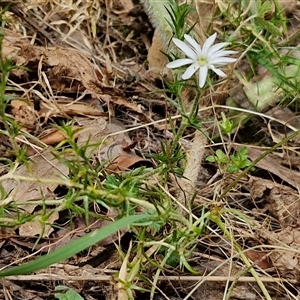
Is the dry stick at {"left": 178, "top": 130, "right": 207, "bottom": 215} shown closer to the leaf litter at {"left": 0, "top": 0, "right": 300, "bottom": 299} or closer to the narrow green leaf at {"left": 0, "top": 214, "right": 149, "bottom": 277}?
the leaf litter at {"left": 0, "top": 0, "right": 300, "bottom": 299}

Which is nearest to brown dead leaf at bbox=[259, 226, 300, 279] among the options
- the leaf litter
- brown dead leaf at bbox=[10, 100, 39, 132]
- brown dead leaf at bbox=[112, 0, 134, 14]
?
the leaf litter

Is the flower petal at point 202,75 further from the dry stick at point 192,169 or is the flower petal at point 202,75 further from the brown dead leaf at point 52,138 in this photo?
the brown dead leaf at point 52,138

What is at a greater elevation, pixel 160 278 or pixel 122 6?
pixel 122 6

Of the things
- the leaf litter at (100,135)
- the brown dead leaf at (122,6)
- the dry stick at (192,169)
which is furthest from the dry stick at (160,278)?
the brown dead leaf at (122,6)

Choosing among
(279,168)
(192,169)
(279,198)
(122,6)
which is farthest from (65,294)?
(122,6)

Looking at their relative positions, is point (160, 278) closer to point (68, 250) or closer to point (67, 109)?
point (68, 250)
